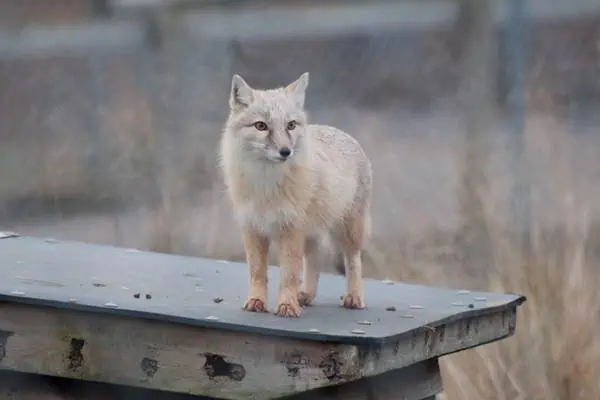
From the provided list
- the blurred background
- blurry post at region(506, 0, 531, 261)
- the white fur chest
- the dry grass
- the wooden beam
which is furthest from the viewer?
the wooden beam

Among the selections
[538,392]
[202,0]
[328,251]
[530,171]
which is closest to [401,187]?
[530,171]

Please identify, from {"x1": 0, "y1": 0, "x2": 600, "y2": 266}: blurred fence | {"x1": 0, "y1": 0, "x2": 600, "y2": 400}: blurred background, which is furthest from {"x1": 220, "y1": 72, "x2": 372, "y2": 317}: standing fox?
{"x1": 0, "y1": 0, "x2": 600, "y2": 266}: blurred fence

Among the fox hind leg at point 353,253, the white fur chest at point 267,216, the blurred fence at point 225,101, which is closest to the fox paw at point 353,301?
the fox hind leg at point 353,253

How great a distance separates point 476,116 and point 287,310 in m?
2.01

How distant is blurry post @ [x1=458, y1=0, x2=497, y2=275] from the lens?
389 cm

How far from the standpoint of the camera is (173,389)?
2.29 metres

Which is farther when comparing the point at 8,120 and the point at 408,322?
the point at 8,120

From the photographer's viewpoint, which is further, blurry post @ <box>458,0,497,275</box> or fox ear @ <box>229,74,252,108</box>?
blurry post @ <box>458,0,497,275</box>

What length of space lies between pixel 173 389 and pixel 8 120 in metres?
2.31

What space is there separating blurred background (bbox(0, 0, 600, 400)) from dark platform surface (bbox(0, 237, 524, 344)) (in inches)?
37.0

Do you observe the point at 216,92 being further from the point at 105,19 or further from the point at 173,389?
the point at 173,389

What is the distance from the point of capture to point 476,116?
13.7ft

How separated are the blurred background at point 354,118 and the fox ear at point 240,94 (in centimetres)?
149

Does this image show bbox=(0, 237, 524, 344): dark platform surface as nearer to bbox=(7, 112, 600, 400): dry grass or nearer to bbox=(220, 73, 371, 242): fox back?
bbox=(220, 73, 371, 242): fox back
